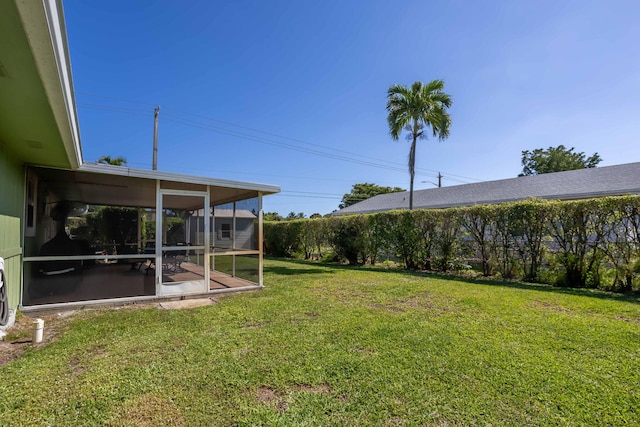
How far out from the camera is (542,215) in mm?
7902

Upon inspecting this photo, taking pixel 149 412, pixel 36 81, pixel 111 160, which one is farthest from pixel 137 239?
pixel 111 160

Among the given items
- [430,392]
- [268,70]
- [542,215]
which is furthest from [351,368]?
[268,70]

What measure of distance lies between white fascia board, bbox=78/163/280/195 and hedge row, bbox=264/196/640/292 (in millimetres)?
5692

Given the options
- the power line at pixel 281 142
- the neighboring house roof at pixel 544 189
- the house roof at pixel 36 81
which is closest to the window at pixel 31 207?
the house roof at pixel 36 81

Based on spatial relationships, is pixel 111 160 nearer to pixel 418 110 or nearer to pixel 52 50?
pixel 418 110

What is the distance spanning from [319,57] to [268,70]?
2.55m

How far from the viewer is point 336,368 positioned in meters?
3.03

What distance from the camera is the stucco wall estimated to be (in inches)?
Result: 156

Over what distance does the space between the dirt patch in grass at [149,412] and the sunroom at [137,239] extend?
393cm

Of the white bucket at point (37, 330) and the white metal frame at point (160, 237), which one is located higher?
the white metal frame at point (160, 237)

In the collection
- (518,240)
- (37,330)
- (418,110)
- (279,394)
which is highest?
(418,110)

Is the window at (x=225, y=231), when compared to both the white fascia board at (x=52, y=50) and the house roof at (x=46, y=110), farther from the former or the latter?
the white fascia board at (x=52, y=50)

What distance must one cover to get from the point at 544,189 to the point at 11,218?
1904 centimetres

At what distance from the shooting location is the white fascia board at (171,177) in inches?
210
